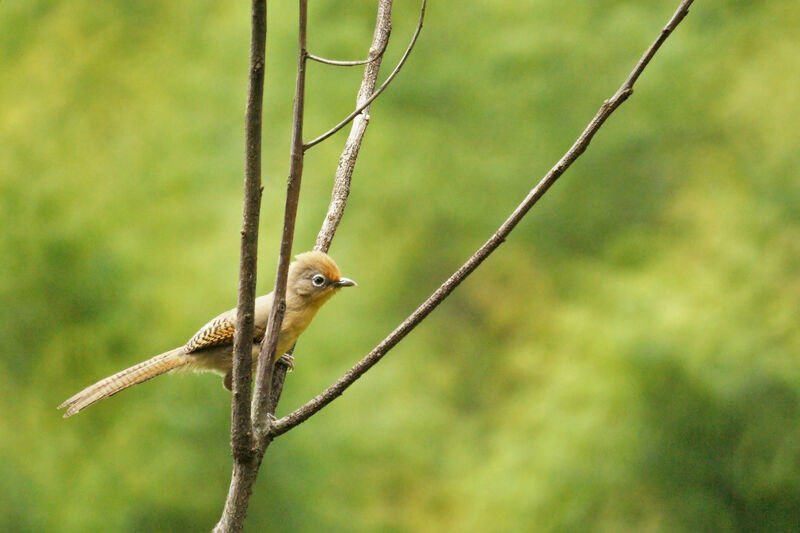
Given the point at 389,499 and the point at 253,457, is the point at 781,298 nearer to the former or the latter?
the point at 389,499

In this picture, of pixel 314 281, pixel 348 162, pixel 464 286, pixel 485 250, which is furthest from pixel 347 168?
pixel 464 286

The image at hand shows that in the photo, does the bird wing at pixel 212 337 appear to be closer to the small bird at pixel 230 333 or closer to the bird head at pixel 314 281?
the small bird at pixel 230 333

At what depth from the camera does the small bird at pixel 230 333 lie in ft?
8.31

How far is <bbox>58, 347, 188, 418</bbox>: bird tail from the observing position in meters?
2.32

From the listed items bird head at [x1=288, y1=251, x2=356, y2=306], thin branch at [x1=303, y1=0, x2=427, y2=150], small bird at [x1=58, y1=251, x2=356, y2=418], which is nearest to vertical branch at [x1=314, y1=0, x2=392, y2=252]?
small bird at [x1=58, y1=251, x2=356, y2=418]

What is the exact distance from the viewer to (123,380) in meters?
2.67

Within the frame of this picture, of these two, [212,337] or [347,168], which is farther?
[212,337]

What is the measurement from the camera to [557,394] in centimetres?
731

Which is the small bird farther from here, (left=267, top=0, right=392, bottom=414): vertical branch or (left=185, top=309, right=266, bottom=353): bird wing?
Result: (left=267, top=0, right=392, bottom=414): vertical branch

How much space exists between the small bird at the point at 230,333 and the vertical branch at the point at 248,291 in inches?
35.3

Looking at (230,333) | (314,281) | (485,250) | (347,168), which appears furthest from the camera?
(230,333)

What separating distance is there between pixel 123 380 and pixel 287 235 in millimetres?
1531

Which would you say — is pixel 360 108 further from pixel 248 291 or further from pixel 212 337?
pixel 212 337

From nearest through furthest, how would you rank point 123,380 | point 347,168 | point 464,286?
point 347,168, point 123,380, point 464,286
